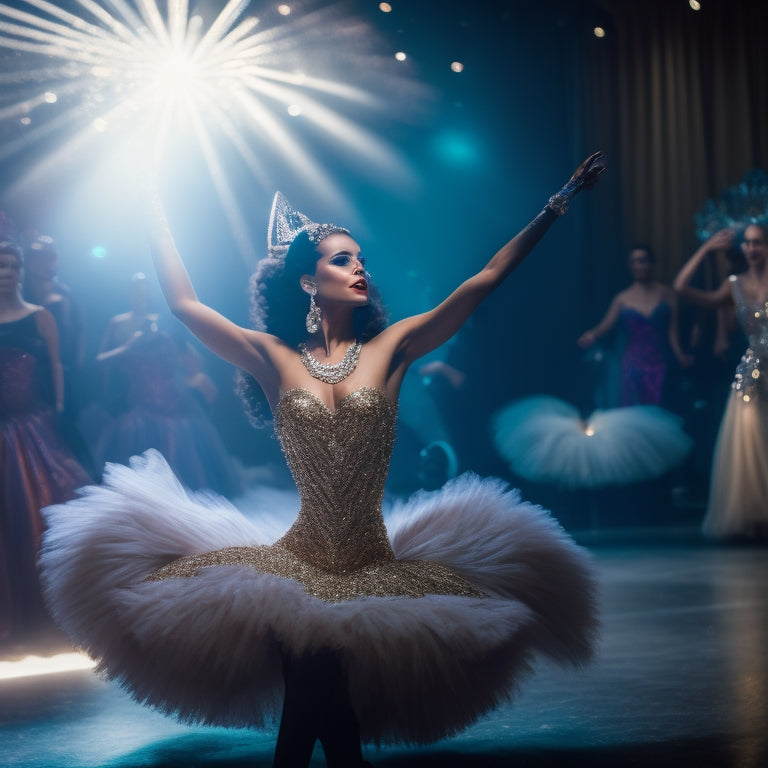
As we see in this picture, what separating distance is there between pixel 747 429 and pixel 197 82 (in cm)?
438

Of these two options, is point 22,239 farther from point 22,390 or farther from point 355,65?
point 355,65

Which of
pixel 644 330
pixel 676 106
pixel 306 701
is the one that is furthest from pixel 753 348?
pixel 306 701

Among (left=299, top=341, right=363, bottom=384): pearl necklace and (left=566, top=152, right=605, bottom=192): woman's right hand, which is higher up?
(left=566, top=152, right=605, bottom=192): woman's right hand

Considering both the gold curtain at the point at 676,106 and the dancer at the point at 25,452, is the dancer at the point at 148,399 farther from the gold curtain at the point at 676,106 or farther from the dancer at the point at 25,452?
the gold curtain at the point at 676,106

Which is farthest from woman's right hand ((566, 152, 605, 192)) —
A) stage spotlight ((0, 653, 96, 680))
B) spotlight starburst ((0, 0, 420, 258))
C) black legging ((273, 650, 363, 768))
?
spotlight starburst ((0, 0, 420, 258))

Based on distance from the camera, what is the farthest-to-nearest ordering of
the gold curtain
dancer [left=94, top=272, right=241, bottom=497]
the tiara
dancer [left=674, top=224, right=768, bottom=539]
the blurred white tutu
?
the gold curtain, the blurred white tutu, dancer [left=674, top=224, right=768, bottom=539], dancer [left=94, top=272, right=241, bottom=497], the tiara

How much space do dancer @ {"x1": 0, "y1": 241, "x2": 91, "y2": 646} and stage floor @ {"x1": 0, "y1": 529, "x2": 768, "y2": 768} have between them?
3.31ft

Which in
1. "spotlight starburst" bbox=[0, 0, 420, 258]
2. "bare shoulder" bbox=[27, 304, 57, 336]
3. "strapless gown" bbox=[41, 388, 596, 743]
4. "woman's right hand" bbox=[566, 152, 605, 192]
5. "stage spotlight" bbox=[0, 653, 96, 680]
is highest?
"spotlight starburst" bbox=[0, 0, 420, 258]

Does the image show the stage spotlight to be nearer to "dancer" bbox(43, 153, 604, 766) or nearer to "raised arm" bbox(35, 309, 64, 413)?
"raised arm" bbox(35, 309, 64, 413)

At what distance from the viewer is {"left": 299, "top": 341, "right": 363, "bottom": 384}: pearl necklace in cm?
266

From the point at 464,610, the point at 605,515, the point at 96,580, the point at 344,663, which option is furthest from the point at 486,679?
the point at 605,515

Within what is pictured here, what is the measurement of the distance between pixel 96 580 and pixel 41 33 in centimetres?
391

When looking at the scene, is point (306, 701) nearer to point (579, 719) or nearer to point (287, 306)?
point (579, 719)

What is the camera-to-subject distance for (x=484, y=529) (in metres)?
2.69
